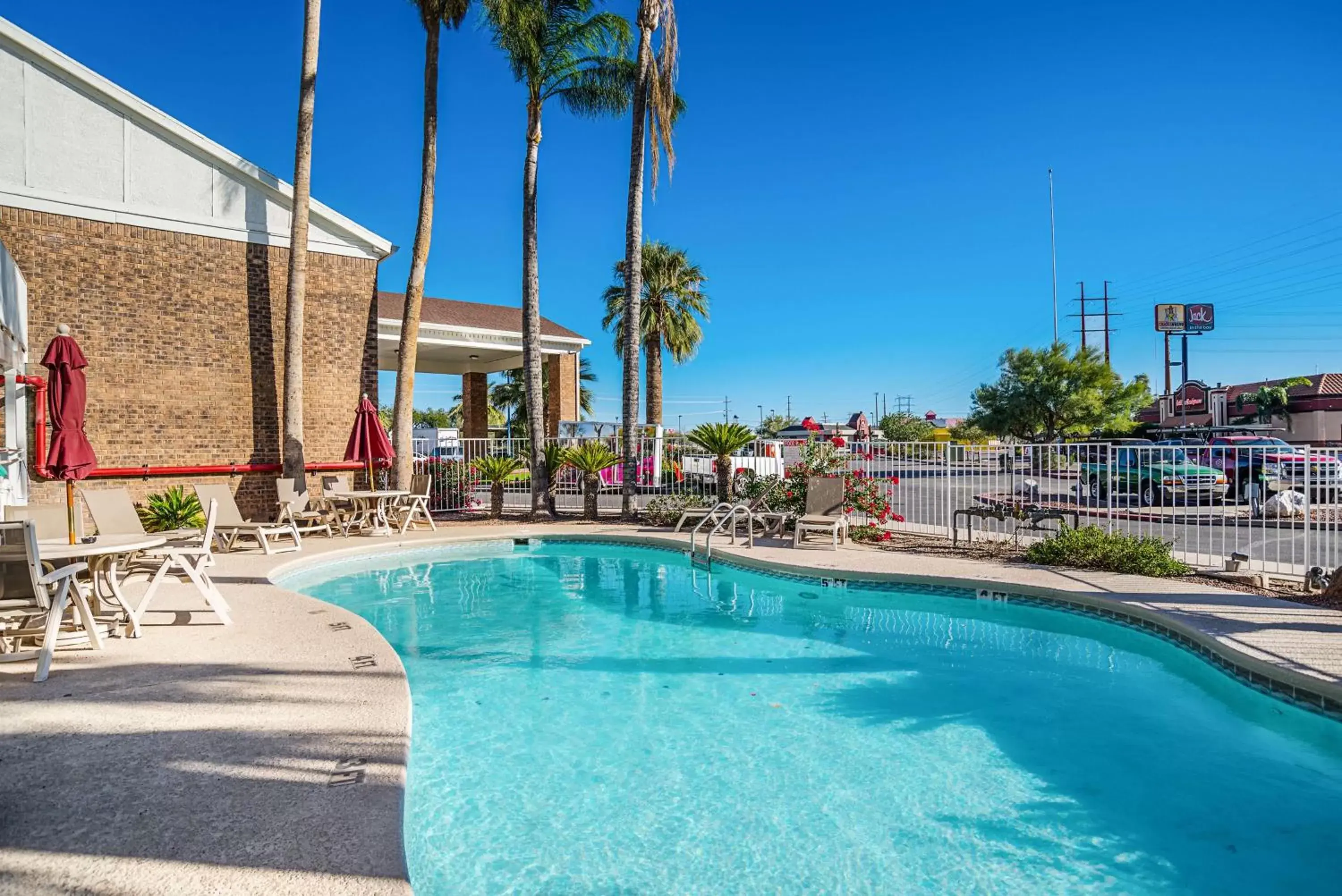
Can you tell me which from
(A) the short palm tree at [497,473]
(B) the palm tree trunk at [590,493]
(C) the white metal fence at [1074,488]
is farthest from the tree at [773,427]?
(A) the short palm tree at [497,473]

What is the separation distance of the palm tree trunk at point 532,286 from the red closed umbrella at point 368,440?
9.83 ft

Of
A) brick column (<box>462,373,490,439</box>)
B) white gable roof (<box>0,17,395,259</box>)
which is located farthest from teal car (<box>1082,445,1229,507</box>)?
brick column (<box>462,373,490,439</box>)

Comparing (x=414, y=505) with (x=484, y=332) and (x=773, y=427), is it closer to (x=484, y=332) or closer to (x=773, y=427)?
(x=484, y=332)

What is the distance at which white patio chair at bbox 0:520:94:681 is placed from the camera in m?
4.58

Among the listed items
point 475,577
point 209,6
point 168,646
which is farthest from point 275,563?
point 209,6

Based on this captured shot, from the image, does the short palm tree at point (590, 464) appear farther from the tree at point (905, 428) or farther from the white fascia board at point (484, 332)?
the tree at point (905, 428)

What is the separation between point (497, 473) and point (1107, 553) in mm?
10533

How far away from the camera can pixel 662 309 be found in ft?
86.4

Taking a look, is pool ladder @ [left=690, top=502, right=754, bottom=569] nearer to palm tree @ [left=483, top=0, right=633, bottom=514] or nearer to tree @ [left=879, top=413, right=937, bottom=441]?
palm tree @ [left=483, top=0, right=633, bottom=514]

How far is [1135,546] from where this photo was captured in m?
8.32

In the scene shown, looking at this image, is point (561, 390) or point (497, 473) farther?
point (561, 390)

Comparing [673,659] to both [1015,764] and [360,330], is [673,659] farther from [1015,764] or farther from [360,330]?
[360,330]

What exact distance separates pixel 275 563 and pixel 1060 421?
31152mm

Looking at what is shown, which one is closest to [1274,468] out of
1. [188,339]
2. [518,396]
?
[188,339]
